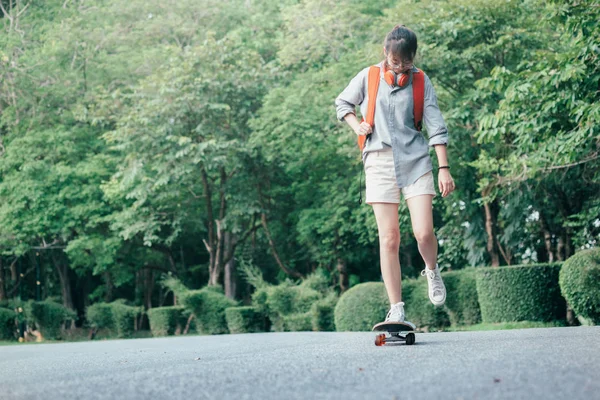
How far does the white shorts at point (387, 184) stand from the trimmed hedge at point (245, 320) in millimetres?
15576

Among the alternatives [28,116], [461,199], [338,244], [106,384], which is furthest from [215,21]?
[106,384]

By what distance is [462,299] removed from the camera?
15.2 m

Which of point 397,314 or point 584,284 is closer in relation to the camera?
point 397,314

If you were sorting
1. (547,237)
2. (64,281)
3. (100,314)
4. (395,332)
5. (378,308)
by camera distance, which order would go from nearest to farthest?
(395,332) → (378,308) → (547,237) → (100,314) → (64,281)

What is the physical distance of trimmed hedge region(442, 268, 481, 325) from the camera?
15.1 metres

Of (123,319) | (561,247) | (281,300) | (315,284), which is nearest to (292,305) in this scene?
(281,300)

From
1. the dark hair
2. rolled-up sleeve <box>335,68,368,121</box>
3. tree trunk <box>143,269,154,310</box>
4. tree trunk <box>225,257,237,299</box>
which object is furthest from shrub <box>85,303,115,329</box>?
the dark hair

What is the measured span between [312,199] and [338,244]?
1.80 m

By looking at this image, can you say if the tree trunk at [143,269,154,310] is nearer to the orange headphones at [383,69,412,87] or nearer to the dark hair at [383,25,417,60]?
the orange headphones at [383,69,412,87]

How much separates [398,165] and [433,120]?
1.46ft

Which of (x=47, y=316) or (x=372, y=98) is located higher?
(x=372, y=98)

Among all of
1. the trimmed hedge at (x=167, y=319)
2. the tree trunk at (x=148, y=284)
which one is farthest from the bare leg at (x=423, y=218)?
the tree trunk at (x=148, y=284)

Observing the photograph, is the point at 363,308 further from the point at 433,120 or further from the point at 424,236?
the point at 433,120

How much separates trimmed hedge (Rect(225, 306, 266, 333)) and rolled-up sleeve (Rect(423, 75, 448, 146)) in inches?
617
